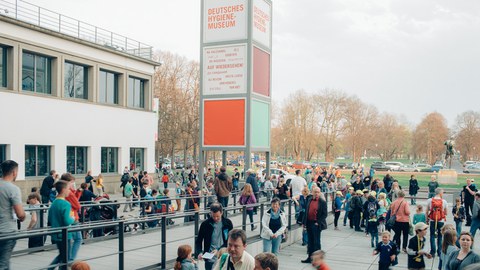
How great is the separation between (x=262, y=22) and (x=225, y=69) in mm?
2670

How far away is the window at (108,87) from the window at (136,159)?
4.24 meters

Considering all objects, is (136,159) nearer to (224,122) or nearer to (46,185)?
(224,122)

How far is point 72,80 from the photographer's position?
29203 millimetres

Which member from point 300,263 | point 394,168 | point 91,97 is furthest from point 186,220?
point 394,168

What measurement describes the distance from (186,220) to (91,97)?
17.9 metres

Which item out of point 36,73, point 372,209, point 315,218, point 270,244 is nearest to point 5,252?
point 270,244

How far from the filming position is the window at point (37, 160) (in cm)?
2559

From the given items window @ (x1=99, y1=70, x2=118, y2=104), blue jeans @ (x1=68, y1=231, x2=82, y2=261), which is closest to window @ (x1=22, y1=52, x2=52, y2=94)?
window @ (x1=99, y1=70, x2=118, y2=104)

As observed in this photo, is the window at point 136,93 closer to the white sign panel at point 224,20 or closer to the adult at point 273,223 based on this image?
the white sign panel at point 224,20

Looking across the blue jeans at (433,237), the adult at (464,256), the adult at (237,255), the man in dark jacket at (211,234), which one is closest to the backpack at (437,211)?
the blue jeans at (433,237)

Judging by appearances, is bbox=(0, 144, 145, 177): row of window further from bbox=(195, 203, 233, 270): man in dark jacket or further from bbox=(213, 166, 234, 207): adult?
bbox=(195, 203, 233, 270): man in dark jacket

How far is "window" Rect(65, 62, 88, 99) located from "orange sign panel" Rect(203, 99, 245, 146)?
46.0 ft

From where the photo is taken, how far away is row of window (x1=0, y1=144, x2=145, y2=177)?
2573 cm

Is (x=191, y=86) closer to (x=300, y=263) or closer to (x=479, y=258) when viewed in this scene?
(x=300, y=263)
